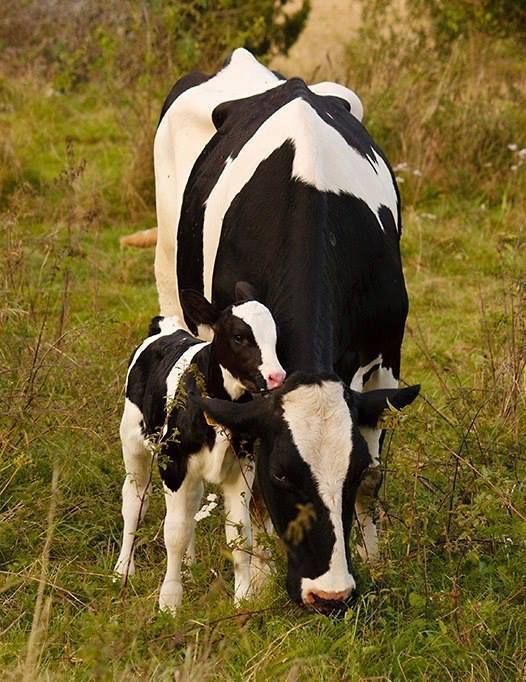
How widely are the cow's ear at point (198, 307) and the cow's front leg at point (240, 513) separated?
19.0 inches

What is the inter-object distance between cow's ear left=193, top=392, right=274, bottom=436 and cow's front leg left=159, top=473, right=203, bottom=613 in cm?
59

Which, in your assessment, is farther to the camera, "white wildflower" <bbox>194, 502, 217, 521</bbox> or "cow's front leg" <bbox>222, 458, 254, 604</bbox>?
"white wildflower" <bbox>194, 502, 217, 521</bbox>

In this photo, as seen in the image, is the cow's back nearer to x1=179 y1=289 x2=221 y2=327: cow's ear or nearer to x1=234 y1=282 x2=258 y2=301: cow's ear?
x1=234 y1=282 x2=258 y2=301: cow's ear

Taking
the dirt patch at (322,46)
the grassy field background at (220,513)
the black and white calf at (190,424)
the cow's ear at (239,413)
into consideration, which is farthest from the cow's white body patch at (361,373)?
the dirt patch at (322,46)

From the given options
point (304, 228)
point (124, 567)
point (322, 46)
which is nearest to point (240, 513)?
point (124, 567)

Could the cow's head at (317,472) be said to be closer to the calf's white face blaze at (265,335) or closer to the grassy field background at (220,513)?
the calf's white face blaze at (265,335)

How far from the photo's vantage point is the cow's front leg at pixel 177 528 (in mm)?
4773

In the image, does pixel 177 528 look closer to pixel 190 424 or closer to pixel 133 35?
pixel 190 424

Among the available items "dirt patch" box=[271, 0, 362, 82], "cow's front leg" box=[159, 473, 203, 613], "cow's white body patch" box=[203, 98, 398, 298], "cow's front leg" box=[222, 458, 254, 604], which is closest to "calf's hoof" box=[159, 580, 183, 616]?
"cow's front leg" box=[159, 473, 203, 613]

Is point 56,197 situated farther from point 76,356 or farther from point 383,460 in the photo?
point 383,460

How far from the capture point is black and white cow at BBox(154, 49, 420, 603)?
4.06 meters

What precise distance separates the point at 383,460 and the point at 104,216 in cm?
561

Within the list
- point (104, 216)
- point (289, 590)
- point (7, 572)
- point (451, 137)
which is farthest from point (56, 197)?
point (289, 590)

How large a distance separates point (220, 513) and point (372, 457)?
1.12 meters
